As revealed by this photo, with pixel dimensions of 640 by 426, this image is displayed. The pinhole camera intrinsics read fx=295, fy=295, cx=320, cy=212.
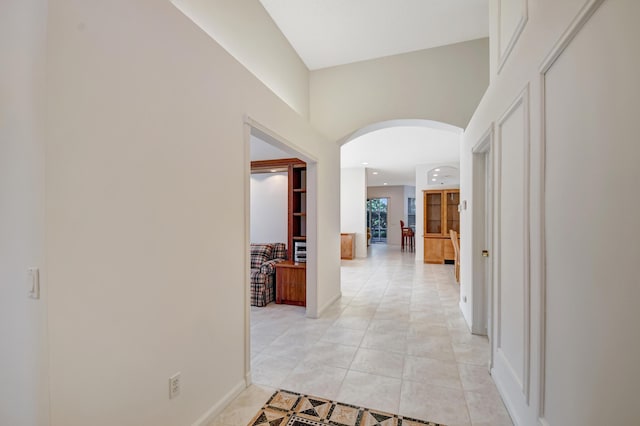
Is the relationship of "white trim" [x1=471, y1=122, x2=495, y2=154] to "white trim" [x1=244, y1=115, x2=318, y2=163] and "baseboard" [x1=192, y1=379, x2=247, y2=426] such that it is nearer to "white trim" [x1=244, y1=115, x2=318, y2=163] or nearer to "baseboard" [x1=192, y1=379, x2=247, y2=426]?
"white trim" [x1=244, y1=115, x2=318, y2=163]

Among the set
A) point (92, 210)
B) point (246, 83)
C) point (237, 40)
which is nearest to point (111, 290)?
point (92, 210)

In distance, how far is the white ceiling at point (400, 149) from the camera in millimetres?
5875

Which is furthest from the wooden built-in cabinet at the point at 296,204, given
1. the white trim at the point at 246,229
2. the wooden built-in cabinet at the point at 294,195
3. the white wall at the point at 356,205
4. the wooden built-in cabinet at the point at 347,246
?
the white wall at the point at 356,205

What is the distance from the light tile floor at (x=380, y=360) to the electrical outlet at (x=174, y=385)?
44 centimetres

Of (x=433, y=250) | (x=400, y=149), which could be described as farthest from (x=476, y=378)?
Result: (x=433, y=250)

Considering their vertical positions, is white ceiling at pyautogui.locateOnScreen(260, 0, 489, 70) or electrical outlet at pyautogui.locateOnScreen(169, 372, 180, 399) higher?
white ceiling at pyautogui.locateOnScreen(260, 0, 489, 70)

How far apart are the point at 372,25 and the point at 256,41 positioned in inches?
55.8

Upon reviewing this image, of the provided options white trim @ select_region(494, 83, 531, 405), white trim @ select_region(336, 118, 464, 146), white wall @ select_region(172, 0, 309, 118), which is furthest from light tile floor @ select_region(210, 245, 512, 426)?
white wall @ select_region(172, 0, 309, 118)

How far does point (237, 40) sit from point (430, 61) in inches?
103

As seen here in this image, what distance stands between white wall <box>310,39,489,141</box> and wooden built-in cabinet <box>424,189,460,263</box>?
459 centimetres

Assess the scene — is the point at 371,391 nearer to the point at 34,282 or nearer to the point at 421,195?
the point at 34,282

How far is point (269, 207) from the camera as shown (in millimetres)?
5398

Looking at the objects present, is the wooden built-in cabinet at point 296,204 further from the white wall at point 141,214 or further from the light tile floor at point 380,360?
the white wall at point 141,214

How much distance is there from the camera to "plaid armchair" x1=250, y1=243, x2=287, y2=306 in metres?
4.39
